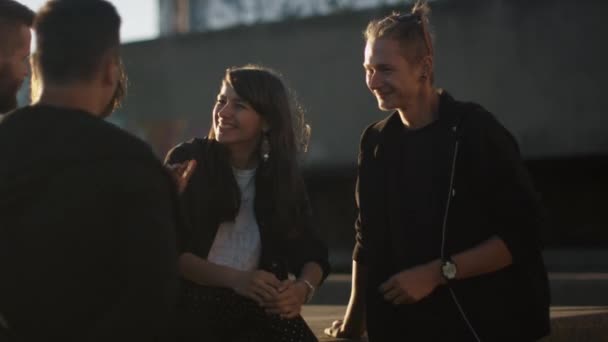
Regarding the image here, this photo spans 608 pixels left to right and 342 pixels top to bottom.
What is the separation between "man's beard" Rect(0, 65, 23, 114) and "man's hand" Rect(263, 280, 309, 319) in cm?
115

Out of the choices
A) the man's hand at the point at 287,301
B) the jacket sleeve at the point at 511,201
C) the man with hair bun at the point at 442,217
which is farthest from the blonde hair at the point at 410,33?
the man's hand at the point at 287,301

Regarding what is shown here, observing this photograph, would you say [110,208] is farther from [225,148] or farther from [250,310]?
[225,148]

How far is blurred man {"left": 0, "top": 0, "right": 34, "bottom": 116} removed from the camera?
375 cm

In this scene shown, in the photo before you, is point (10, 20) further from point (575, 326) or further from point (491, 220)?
point (575, 326)

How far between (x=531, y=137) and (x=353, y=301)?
1555 centimetres

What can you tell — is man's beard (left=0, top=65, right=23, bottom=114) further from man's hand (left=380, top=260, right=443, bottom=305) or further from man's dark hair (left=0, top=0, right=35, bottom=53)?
man's hand (left=380, top=260, right=443, bottom=305)

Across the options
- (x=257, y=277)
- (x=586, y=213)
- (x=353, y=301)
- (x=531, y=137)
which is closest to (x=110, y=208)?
(x=257, y=277)

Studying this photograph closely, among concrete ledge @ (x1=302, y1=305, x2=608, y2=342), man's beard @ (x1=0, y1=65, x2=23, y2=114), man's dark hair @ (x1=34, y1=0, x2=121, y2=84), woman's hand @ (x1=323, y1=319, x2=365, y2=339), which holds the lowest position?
concrete ledge @ (x1=302, y1=305, x2=608, y2=342)

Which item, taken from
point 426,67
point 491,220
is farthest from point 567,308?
point 426,67

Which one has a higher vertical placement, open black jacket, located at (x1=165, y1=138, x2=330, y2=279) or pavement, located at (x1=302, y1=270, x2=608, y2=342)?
open black jacket, located at (x1=165, y1=138, x2=330, y2=279)

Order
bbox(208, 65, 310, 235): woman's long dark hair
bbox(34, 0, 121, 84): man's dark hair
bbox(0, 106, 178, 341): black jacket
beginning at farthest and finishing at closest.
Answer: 1. bbox(208, 65, 310, 235): woman's long dark hair
2. bbox(34, 0, 121, 84): man's dark hair
3. bbox(0, 106, 178, 341): black jacket

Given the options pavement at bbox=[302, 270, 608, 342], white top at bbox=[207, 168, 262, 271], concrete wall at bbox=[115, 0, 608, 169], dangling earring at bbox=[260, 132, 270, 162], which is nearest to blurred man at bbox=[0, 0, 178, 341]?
white top at bbox=[207, 168, 262, 271]

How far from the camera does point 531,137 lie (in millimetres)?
19375

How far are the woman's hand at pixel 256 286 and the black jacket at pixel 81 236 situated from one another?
3.87 feet
